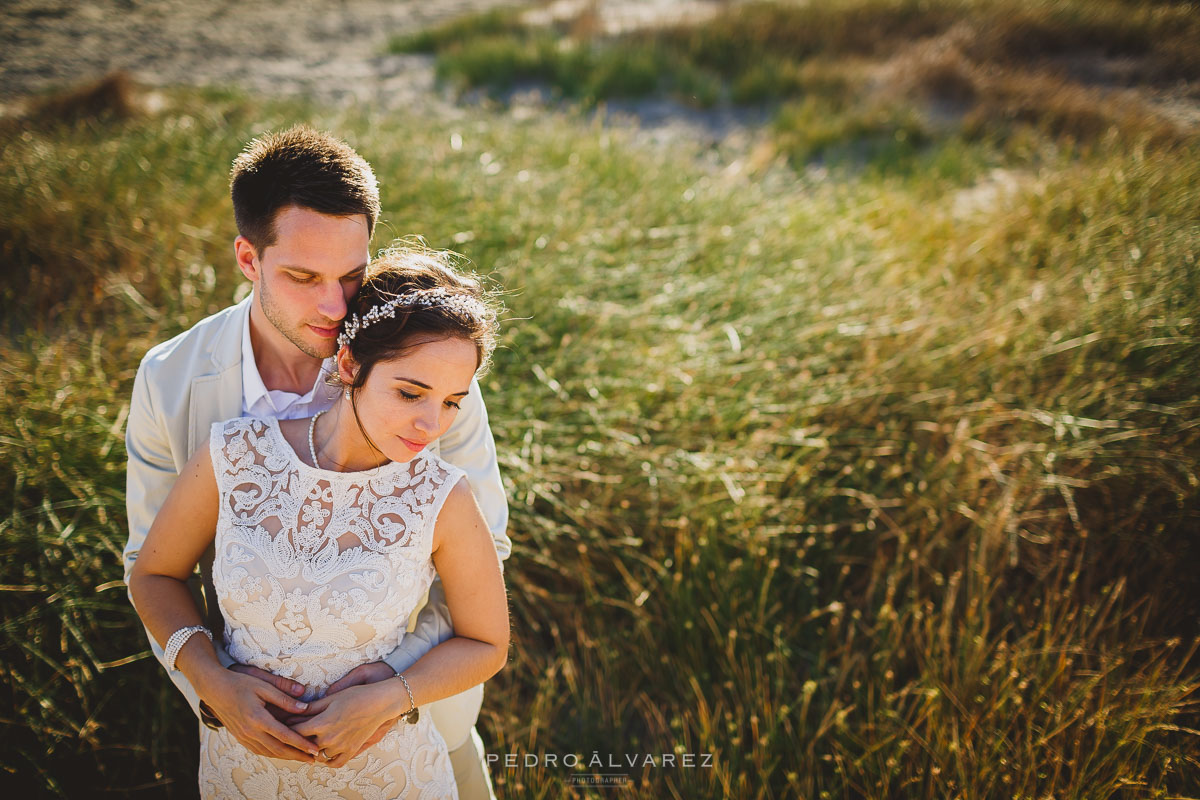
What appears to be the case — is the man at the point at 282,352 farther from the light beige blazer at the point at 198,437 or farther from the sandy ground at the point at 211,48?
the sandy ground at the point at 211,48

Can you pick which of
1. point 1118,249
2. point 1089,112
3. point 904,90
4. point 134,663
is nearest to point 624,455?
point 134,663

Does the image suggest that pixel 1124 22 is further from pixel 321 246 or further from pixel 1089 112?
pixel 321 246

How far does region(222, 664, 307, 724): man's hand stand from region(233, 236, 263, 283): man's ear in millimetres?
1013

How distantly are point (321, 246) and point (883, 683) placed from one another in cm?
230

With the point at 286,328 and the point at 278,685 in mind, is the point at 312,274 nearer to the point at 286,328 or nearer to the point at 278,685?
the point at 286,328

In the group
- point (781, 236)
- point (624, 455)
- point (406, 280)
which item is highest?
point (406, 280)

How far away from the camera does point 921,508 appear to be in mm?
3039

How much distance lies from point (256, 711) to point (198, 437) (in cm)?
75

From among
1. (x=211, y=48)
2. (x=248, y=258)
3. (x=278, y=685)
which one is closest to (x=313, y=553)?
(x=278, y=685)

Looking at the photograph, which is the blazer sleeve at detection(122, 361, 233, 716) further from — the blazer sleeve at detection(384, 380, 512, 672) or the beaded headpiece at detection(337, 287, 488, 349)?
the beaded headpiece at detection(337, 287, 488, 349)

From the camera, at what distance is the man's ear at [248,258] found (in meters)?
1.96

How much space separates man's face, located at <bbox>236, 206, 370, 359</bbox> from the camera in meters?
1.84

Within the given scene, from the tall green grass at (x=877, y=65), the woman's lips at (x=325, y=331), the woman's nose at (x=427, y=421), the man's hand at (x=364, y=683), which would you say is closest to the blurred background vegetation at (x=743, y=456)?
the man's hand at (x=364, y=683)

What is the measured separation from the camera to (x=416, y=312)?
5.27ft
